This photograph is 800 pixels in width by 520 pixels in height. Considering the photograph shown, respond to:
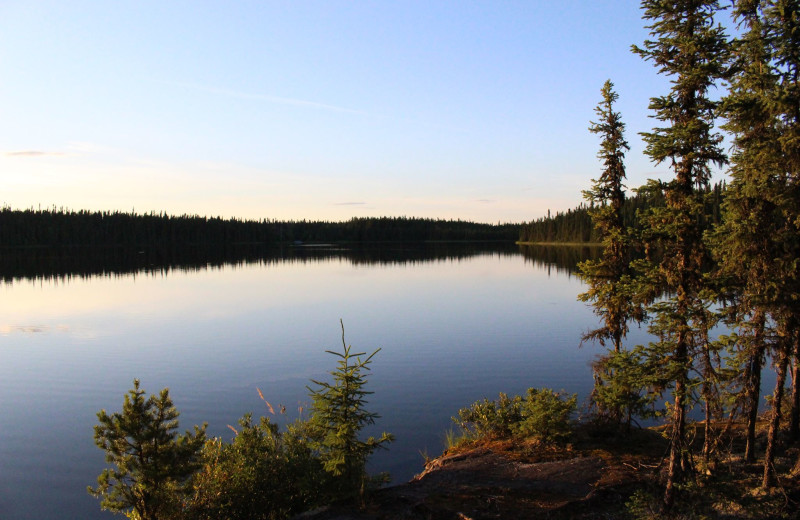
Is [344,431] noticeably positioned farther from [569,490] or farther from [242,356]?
[242,356]

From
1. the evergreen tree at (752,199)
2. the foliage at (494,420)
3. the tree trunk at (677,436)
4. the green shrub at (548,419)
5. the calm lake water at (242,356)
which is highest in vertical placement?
the evergreen tree at (752,199)

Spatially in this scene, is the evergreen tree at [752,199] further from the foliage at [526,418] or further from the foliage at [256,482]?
the foliage at [256,482]

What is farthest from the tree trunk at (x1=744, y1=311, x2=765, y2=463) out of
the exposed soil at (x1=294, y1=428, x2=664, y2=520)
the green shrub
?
the green shrub

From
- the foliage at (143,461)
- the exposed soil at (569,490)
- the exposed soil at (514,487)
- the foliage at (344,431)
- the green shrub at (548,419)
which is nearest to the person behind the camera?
the foliage at (143,461)

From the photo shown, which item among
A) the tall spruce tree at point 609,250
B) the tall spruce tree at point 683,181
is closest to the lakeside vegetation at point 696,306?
the tall spruce tree at point 683,181

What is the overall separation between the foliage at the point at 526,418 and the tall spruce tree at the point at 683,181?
427cm

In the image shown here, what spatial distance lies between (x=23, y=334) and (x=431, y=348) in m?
26.3

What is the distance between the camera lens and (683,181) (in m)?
9.83

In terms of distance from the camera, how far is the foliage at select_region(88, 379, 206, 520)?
9.50 meters

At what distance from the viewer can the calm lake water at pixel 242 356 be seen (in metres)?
16.5

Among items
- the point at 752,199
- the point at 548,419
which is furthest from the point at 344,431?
the point at 752,199

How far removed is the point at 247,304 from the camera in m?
47.2

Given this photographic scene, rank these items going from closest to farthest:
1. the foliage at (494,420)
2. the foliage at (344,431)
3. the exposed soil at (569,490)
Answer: the exposed soil at (569,490), the foliage at (344,431), the foliage at (494,420)

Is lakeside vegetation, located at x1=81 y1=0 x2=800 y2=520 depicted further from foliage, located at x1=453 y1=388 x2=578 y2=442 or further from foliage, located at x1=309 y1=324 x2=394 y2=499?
foliage, located at x1=453 y1=388 x2=578 y2=442
